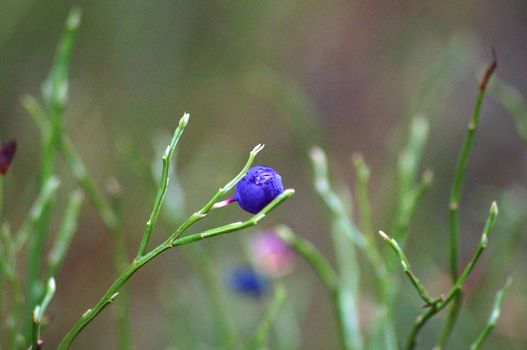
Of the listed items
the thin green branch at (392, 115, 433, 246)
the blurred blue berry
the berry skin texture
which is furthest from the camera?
the blurred blue berry

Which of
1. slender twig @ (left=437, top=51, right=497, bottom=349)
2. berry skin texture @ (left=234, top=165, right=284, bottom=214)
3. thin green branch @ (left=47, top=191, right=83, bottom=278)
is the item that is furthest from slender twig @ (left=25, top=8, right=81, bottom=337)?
slender twig @ (left=437, top=51, right=497, bottom=349)

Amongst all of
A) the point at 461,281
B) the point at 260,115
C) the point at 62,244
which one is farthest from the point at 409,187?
the point at 260,115

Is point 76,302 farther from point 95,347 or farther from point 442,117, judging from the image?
point 442,117

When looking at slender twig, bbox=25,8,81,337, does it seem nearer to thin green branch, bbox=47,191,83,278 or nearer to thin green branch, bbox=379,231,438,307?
thin green branch, bbox=47,191,83,278

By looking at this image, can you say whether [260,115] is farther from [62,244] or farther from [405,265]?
[405,265]

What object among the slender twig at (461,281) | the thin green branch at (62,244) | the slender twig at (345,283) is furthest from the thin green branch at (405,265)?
the thin green branch at (62,244)

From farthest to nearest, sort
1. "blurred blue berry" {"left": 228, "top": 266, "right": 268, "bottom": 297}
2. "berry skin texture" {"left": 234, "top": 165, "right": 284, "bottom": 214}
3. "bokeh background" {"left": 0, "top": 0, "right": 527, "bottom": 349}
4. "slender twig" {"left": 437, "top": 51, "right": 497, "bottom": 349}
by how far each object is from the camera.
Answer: "bokeh background" {"left": 0, "top": 0, "right": 527, "bottom": 349} → "blurred blue berry" {"left": 228, "top": 266, "right": 268, "bottom": 297} → "slender twig" {"left": 437, "top": 51, "right": 497, "bottom": 349} → "berry skin texture" {"left": 234, "top": 165, "right": 284, "bottom": 214}

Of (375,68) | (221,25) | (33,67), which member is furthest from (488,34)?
(33,67)
